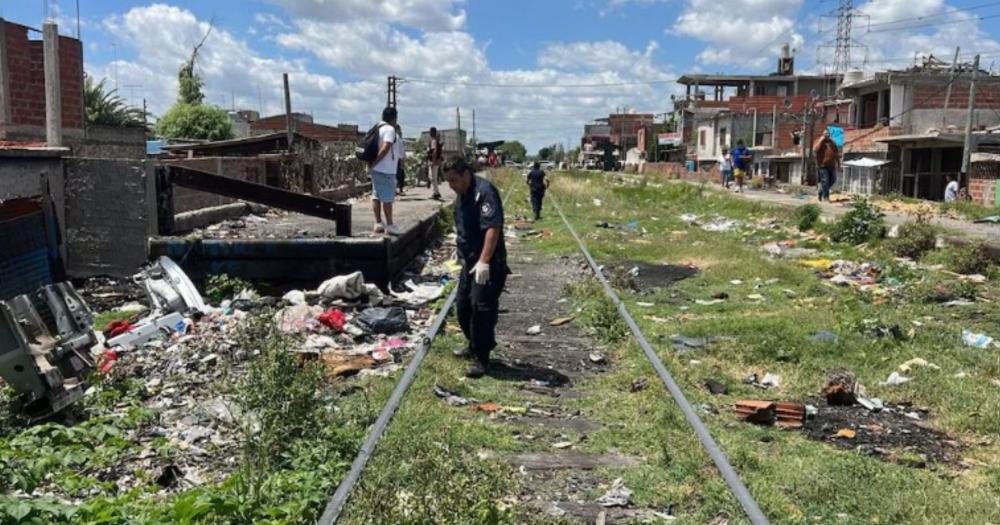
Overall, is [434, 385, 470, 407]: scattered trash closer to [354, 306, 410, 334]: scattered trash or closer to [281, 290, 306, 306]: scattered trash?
[354, 306, 410, 334]: scattered trash

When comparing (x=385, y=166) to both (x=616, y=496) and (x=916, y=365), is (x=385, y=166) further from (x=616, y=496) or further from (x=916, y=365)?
(x=616, y=496)

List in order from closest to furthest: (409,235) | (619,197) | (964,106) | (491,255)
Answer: (491,255), (409,235), (619,197), (964,106)

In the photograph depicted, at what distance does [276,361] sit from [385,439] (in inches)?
33.0

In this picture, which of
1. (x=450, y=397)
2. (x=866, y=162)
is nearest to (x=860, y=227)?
(x=450, y=397)

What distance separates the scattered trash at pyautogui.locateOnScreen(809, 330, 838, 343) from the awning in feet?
114

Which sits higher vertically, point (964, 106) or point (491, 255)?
point (964, 106)

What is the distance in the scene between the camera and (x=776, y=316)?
8.62 metres

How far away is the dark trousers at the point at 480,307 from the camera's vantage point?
6680mm

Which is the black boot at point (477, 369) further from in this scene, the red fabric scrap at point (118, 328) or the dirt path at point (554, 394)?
the red fabric scrap at point (118, 328)

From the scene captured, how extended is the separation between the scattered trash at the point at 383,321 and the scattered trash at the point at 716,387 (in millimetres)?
2911

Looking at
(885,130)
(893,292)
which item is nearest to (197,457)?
(893,292)

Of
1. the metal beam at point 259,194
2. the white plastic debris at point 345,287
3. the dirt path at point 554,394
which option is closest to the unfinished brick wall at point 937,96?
the dirt path at point 554,394

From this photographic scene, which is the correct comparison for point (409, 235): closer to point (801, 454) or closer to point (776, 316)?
point (776, 316)

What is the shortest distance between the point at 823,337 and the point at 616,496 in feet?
13.3
